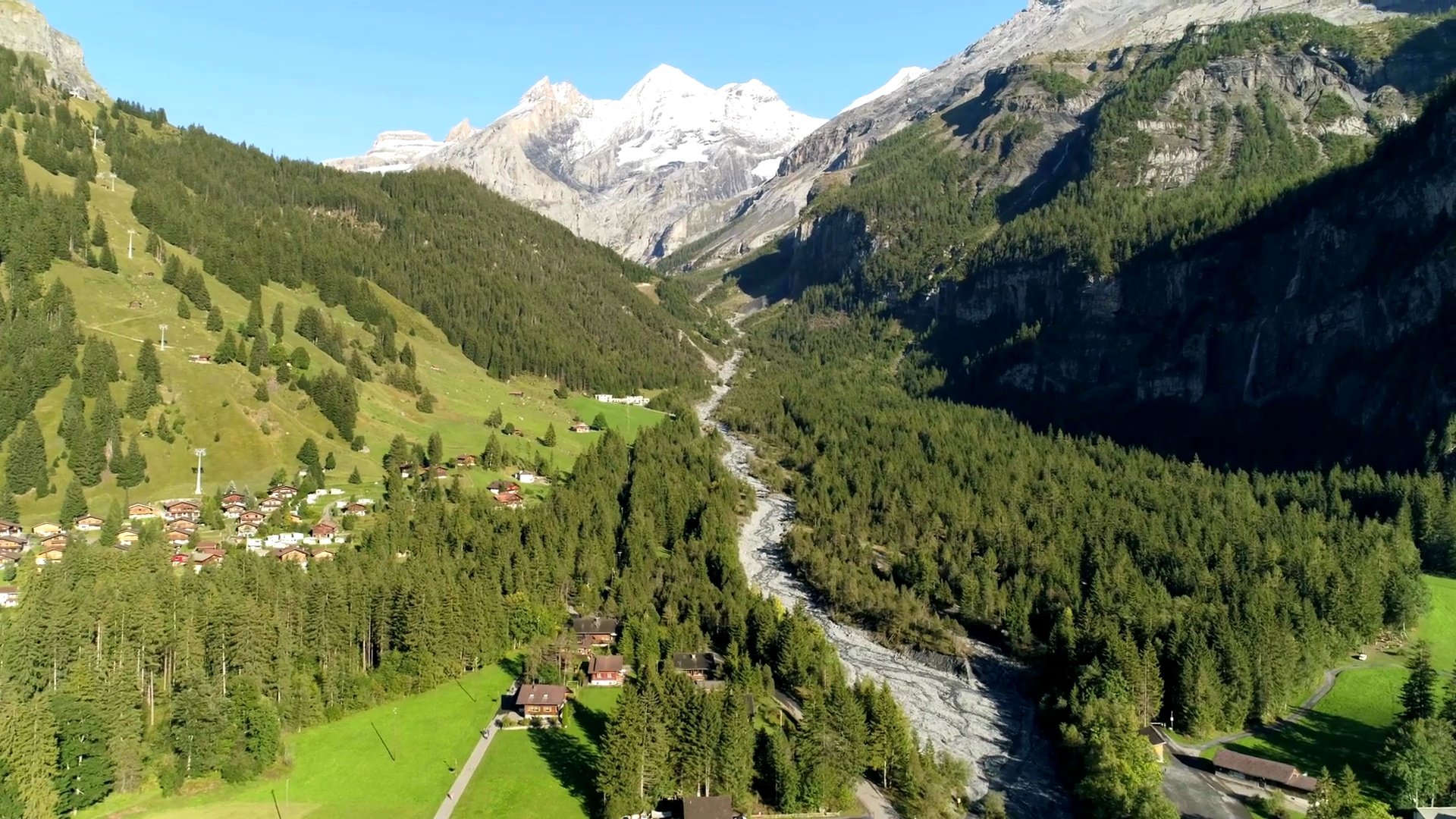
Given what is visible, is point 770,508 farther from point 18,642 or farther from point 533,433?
point 18,642

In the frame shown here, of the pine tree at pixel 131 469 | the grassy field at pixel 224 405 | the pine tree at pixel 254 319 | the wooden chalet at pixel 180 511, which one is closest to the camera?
the wooden chalet at pixel 180 511

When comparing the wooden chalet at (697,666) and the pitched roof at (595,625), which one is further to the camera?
the pitched roof at (595,625)

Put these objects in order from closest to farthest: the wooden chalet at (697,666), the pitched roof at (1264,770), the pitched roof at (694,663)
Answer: the pitched roof at (1264,770) < the wooden chalet at (697,666) < the pitched roof at (694,663)

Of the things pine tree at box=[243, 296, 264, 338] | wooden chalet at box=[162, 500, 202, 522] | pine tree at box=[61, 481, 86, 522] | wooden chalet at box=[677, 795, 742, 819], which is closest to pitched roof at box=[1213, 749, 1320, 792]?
wooden chalet at box=[677, 795, 742, 819]

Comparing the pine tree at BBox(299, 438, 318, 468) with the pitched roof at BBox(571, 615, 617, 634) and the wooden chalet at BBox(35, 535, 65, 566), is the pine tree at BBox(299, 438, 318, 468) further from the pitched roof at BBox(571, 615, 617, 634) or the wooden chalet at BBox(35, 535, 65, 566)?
the pitched roof at BBox(571, 615, 617, 634)

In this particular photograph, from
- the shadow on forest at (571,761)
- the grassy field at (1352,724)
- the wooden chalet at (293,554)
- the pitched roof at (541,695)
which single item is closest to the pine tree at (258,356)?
the wooden chalet at (293,554)

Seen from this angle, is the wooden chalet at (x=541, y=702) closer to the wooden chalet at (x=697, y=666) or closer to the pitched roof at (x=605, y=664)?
the pitched roof at (x=605, y=664)
